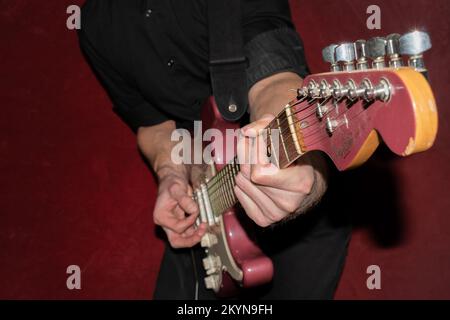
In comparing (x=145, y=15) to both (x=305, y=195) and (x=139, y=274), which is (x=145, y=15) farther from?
(x=139, y=274)

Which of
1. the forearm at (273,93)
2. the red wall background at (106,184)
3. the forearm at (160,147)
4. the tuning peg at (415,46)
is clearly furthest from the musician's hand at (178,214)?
the tuning peg at (415,46)

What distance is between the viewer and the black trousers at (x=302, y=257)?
1.26 meters

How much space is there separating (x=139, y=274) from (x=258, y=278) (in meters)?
0.74

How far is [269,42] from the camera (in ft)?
3.29

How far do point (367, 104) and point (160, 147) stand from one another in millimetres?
950

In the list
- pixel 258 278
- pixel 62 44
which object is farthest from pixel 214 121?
pixel 62 44

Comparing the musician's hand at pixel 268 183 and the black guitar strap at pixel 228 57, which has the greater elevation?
the black guitar strap at pixel 228 57

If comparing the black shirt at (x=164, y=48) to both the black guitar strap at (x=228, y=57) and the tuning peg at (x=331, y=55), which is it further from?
the tuning peg at (x=331, y=55)

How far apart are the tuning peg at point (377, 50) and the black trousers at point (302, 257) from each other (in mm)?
765

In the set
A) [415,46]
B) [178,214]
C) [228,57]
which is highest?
[228,57]

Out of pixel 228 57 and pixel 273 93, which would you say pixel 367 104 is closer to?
pixel 273 93

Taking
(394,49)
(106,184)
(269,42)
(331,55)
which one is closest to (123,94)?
(106,184)

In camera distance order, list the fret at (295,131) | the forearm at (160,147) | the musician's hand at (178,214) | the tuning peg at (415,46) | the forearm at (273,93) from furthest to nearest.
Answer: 1. the forearm at (160,147)
2. the musician's hand at (178,214)
3. the forearm at (273,93)
4. the fret at (295,131)
5. the tuning peg at (415,46)
